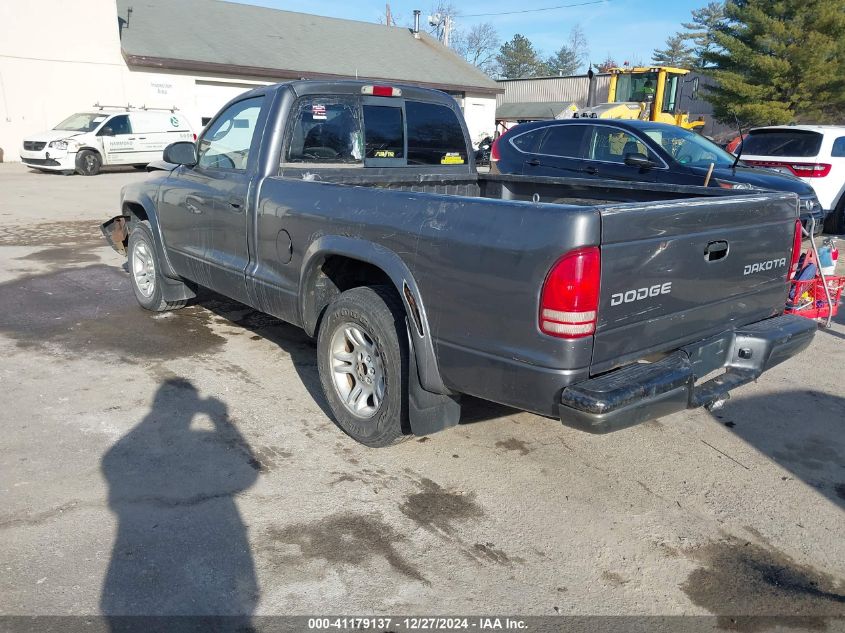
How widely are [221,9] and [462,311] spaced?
3292 centimetres

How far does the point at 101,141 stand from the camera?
20.4 m

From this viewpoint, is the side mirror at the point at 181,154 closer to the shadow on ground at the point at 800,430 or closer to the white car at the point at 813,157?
the shadow on ground at the point at 800,430

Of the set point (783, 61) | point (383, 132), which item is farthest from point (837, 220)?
point (783, 61)

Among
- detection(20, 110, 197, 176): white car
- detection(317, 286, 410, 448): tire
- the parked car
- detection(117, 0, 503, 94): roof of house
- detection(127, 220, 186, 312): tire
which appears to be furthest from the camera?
detection(117, 0, 503, 94): roof of house

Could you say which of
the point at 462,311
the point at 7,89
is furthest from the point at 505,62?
the point at 462,311

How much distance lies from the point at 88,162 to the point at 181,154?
17391 millimetres

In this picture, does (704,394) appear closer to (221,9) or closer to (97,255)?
(97,255)

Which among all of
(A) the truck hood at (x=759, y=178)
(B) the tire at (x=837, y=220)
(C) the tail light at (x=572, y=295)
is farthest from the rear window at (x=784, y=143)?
(C) the tail light at (x=572, y=295)

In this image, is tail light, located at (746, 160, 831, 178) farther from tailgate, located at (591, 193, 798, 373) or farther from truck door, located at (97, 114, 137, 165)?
truck door, located at (97, 114, 137, 165)

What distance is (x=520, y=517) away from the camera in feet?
10.8

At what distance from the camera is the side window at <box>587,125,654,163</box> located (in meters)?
9.00

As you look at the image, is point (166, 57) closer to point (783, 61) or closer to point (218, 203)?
point (783, 61)

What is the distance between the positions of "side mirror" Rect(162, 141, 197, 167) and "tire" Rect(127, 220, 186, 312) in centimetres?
99

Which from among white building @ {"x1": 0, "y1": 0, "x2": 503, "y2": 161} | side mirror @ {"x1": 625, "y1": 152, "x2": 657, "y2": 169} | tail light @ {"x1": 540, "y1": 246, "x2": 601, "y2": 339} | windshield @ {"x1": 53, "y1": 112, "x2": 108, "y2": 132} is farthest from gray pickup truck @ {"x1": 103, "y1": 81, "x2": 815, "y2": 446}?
A: white building @ {"x1": 0, "y1": 0, "x2": 503, "y2": 161}
